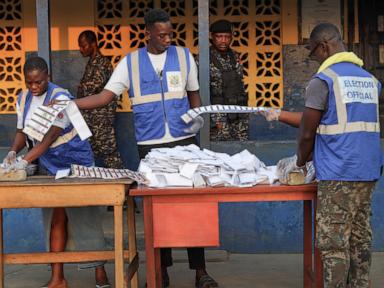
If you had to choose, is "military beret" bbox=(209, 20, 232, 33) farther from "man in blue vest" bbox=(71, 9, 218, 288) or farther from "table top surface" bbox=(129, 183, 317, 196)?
"table top surface" bbox=(129, 183, 317, 196)

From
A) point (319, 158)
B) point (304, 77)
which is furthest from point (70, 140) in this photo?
point (304, 77)

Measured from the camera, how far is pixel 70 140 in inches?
241

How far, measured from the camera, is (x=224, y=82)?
803cm

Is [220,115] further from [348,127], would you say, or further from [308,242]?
[348,127]

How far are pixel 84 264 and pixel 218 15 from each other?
3.70 metres

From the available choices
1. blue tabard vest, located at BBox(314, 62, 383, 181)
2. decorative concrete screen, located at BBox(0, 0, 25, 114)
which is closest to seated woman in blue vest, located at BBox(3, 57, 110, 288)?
blue tabard vest, located at BBox(314, 62, 383, 181)

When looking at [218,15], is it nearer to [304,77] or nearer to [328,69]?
[304,77]

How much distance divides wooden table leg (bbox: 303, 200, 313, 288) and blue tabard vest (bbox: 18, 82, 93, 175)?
5.48 ft

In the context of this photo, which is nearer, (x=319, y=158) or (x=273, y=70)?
(x=319, y=158)

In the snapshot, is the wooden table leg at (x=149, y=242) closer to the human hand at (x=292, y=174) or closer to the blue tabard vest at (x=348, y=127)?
the human hand at (x=292, y=174)

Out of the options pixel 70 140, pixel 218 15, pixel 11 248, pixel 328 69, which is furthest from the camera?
pixel 218 15

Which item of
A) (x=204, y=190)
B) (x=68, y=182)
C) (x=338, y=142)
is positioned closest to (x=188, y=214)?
(x=204, y=190)

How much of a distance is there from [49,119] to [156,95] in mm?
879

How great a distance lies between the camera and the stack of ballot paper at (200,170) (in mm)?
5328
